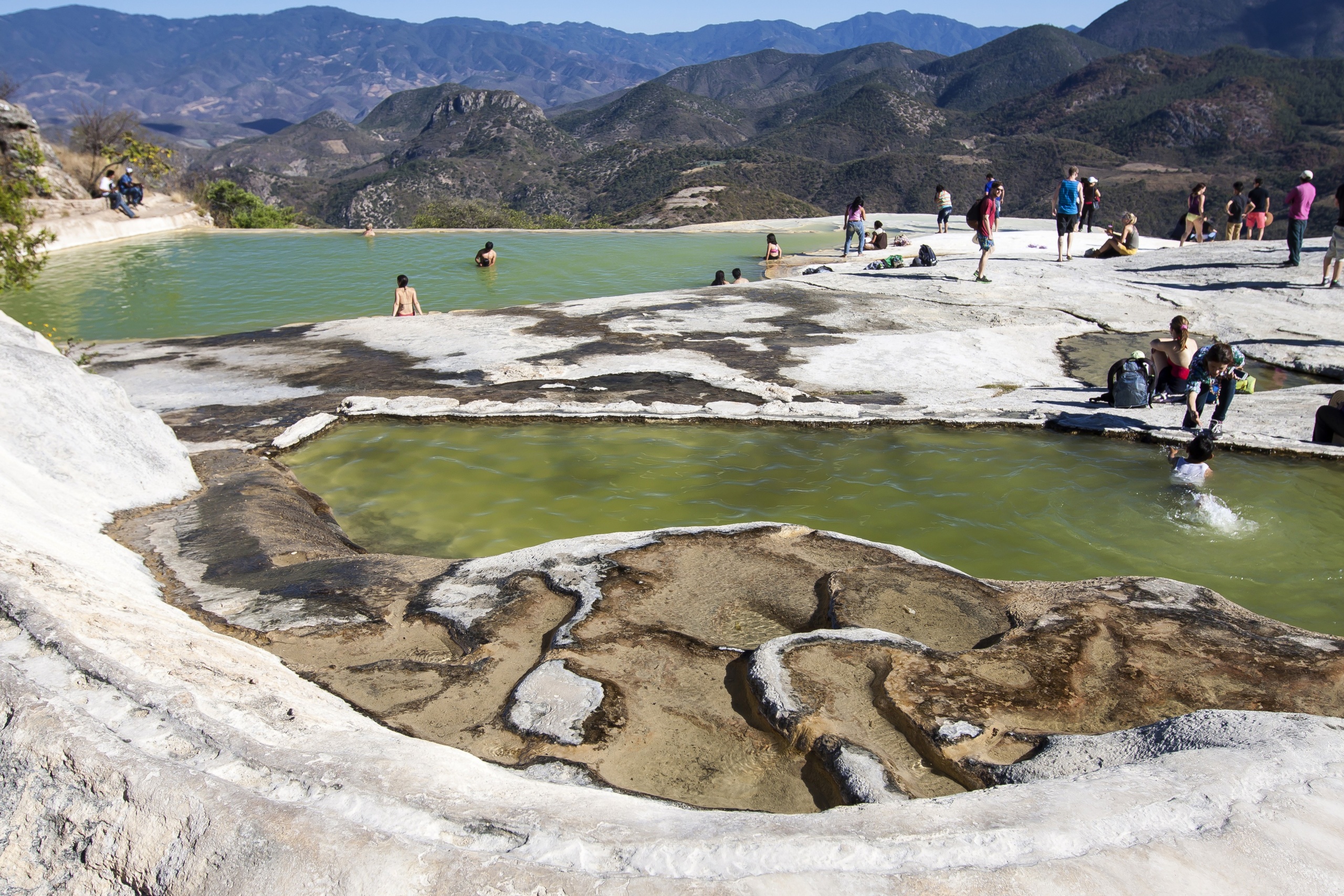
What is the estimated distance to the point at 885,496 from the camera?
6207mm

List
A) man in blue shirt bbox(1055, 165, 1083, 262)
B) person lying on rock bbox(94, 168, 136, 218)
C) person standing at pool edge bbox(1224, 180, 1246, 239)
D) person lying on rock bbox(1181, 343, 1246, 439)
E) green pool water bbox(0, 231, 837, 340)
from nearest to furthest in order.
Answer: person lying on rock bbox(1181, 343, 1246, 439)
green pool water bbox(0, 231, 837, 340)
man in blue shirt bbox(1055, 165, 1083, 262)
person standing at pool edge bbox(1224, 180, 1246, 239)
person lying on rock bbox(94, 168, 136, 218)

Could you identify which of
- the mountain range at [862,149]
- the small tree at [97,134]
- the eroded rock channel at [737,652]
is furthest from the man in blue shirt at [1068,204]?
the small tree at [97,134]

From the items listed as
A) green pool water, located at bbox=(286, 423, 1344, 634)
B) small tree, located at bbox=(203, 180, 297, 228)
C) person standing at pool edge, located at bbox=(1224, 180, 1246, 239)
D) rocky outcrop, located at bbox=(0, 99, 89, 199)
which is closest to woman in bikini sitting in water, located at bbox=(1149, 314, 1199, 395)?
green pool water, located at bbox=(286, 423, 1344, 634)

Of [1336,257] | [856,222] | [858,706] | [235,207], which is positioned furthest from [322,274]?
[1336,257]

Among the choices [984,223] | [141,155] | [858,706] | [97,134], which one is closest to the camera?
[858,706]

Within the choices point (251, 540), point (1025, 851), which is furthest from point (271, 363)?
point (1025, 851)

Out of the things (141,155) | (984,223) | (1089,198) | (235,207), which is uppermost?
(141,155)

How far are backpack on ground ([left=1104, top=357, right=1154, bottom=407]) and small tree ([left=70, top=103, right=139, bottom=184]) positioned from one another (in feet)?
88.7

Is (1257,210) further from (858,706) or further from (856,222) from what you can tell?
(858,706)

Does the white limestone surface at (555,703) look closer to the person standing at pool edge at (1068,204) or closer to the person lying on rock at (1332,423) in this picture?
the person lying on rock at (1332,423)

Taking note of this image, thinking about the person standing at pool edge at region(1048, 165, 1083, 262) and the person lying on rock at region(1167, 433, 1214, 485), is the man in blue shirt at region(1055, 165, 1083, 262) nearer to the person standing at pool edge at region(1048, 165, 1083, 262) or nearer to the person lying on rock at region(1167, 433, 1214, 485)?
the person standing at pool edge at region(1048, 165, 1083, 262)

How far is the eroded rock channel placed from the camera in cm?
293

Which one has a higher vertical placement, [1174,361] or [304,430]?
[1174,361]

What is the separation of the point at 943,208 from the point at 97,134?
24.0 m
